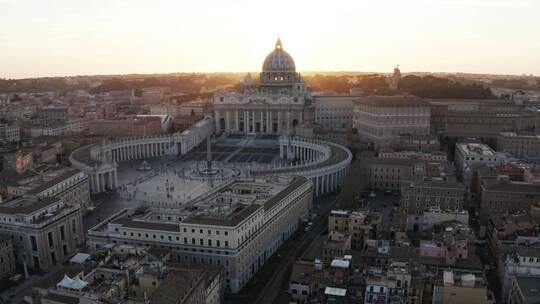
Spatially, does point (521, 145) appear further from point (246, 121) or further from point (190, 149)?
point (246, 121)

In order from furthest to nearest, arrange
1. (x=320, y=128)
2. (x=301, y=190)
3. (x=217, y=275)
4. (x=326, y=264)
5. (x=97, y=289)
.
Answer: (x=320, y=128), (x=301, y=190), (x=326, y=264), (x=217, y=275), (x=97, y=289)

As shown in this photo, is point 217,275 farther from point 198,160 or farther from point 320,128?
point 320,128

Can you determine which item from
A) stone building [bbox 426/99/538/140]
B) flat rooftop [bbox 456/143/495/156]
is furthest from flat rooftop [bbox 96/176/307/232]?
stone building [bbox 426/99/538/140]

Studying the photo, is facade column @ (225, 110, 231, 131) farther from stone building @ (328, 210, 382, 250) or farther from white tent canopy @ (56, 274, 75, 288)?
white tent canopy @ (56, 274, 75, 288)

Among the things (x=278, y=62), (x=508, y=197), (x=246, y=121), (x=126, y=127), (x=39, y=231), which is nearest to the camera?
(x=39, y=231)

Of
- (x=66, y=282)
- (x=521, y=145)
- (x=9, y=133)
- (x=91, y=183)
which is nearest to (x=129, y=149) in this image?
(x=91, y=183)

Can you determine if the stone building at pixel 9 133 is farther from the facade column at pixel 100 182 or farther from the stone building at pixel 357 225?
the stone building at pixel 357 225

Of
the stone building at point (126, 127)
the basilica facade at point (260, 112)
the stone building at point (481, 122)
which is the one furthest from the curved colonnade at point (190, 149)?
the stone building at point (481, 122)

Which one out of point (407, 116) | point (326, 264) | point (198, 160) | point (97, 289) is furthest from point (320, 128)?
point (97, 289)

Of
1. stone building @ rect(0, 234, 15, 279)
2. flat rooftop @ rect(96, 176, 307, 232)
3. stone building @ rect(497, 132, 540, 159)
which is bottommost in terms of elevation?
stone building @ rect(0, 234, 15, 279)
